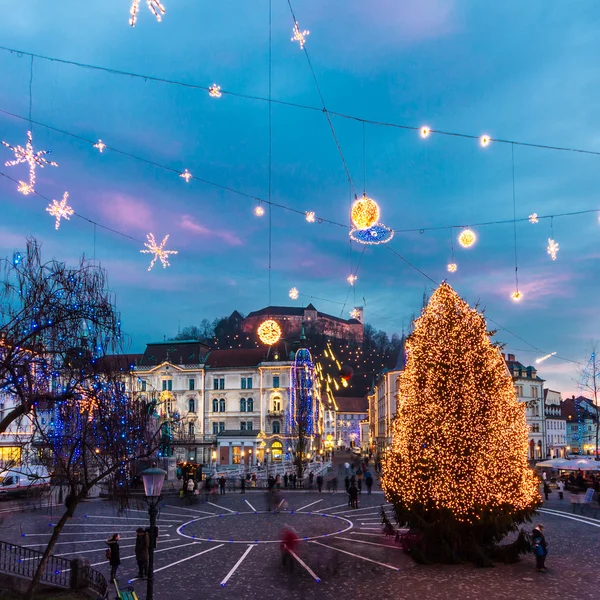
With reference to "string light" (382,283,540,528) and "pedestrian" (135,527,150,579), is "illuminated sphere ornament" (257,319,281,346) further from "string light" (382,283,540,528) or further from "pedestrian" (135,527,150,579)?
"pedestrian" (135,527,150,579)

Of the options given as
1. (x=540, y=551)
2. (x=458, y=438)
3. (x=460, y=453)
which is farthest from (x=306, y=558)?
(x=540, y=551)

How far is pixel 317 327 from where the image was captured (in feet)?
542

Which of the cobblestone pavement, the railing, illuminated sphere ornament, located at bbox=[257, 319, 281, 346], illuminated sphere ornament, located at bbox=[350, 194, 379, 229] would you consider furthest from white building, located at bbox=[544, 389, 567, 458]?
the railing

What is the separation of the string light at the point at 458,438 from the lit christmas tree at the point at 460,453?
0.03 metres

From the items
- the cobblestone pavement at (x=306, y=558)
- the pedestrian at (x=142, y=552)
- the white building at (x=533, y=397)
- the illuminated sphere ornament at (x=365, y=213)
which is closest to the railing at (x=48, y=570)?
the cobblestone pavement at (x=306, y=558)

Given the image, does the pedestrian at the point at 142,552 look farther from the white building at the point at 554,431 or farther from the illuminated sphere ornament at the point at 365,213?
the white building at the point at 554,431

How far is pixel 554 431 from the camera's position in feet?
305

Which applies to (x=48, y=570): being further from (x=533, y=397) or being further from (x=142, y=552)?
(x=533, y=397)

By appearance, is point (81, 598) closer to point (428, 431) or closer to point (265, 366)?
point (428, 431)

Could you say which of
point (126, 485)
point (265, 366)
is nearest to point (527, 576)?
point (126, 485)

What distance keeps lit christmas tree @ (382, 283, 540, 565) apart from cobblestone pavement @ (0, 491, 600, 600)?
95 cm

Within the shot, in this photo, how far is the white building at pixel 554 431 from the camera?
8938cm

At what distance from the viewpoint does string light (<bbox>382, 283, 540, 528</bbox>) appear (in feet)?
58.0

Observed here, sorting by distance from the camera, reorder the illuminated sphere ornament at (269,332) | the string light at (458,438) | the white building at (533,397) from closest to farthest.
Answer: the string light at (458,438), the illuminated sphere ornament at (269,332), the white building at (533,397)
